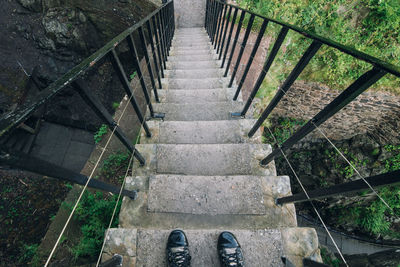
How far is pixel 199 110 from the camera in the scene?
254 centimetres

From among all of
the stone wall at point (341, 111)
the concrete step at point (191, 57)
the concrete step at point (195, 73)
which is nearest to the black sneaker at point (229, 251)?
the concrete step at point (195, 73)

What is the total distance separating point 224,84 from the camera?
10.3 ft

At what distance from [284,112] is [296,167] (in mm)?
1949

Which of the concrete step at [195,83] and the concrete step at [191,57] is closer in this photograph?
the concrete step at [195,83]

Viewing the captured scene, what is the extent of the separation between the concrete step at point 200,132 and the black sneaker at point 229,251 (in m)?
1.02

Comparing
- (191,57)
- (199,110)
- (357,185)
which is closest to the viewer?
(357,185)

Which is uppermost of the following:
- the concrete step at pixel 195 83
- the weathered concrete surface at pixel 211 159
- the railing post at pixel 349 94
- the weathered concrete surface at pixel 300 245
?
the concrete step at pixel 195 83

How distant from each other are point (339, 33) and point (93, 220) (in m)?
6.67

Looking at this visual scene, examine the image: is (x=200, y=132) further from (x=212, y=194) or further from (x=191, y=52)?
(x=191, y=52)

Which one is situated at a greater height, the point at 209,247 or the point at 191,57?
the point at 191,57

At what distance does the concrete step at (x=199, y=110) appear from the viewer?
8.07ft

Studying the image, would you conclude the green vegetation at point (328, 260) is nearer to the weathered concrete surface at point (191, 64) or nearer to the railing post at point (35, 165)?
the railing post at point (35, 165)

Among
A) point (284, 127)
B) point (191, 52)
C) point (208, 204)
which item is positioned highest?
point (191, 52)

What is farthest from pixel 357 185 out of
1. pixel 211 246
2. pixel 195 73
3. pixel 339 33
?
pixel 339 33
